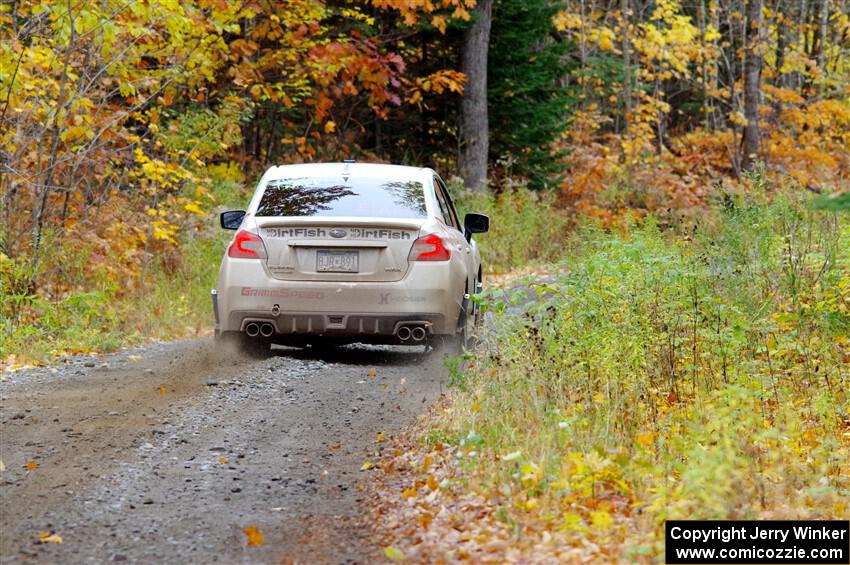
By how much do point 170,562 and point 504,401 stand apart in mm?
2649

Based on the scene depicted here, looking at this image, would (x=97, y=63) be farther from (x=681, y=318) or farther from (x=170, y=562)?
(x=170, y=562)

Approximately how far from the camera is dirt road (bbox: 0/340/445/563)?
5.45 metres

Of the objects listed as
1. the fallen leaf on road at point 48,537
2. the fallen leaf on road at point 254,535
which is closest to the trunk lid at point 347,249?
the fallen leaf on road at point 254,535

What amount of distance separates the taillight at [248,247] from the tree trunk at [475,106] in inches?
532

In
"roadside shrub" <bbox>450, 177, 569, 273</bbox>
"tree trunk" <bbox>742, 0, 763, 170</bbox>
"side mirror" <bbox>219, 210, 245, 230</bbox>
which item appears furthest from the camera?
"tree trunk" <bbox>742, 0, 763, 170</bbox>

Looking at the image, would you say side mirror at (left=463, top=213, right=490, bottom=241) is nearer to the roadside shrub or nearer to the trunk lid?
the trunk lid

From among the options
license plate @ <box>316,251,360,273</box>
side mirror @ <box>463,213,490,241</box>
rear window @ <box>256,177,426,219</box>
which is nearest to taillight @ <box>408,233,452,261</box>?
rear window @ <box>256,177,426,219</box>

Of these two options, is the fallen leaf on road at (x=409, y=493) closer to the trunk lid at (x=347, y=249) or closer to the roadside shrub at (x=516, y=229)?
the trunk lid at (x=347, y=249)

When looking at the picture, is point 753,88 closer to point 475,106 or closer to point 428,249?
point 475,106

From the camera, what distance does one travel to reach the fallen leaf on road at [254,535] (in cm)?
540

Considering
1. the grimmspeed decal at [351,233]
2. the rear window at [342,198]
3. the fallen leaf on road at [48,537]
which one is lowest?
the fallen leaf on road at [48,537]

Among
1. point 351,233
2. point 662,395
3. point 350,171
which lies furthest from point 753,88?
point 662,395

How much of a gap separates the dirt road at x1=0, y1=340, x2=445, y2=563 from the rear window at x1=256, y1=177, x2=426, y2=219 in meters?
1.44

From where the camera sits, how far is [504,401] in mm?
7125
